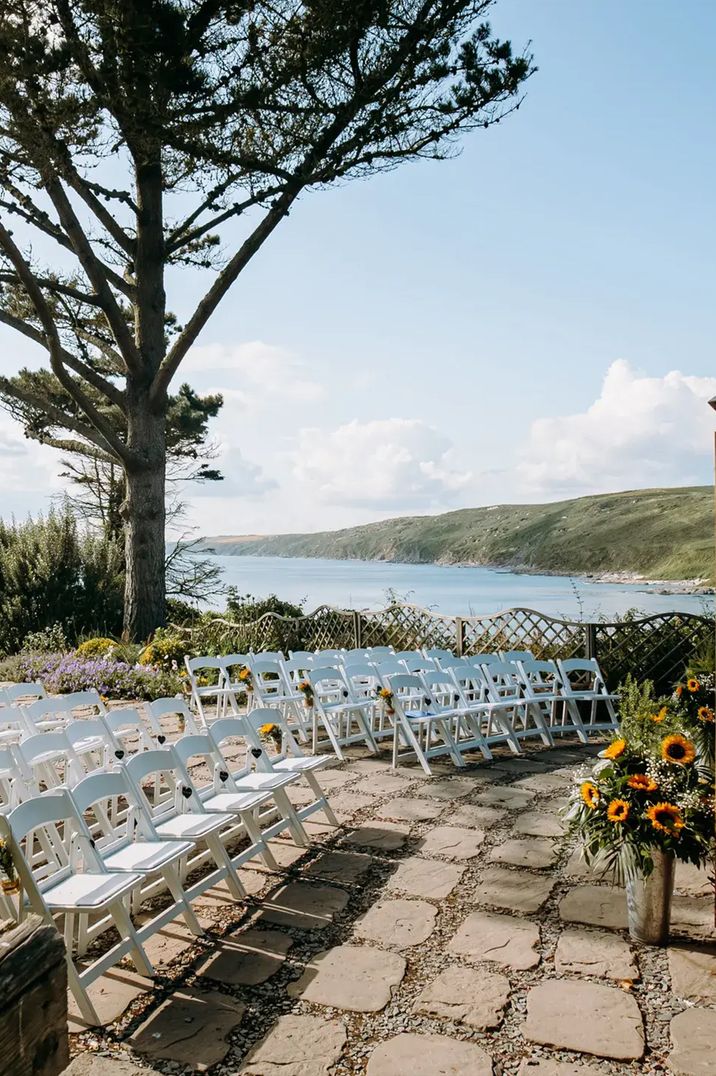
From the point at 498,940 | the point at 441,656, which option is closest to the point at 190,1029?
the point at 498,940

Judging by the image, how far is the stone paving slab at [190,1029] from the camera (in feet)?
9.35

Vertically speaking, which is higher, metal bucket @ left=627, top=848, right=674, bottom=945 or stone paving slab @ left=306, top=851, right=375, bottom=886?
metal bucket @ left=627, top=848, right=674, bottom=945

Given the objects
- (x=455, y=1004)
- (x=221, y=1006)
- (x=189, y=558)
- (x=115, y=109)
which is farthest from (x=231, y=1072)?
(x=189, y=558)

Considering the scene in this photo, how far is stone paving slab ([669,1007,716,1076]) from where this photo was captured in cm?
275

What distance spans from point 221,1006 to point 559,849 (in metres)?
2.19

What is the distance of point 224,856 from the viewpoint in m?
4.04

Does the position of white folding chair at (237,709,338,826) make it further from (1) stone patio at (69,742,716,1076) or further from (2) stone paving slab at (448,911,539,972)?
(2) stone paving slab at (448,911,539,972)

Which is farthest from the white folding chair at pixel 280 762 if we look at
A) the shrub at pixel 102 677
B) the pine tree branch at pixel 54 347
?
the pine tree branch at pixel 54 347

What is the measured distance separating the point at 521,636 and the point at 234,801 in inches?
236

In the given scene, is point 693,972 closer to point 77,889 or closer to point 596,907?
point 596,907

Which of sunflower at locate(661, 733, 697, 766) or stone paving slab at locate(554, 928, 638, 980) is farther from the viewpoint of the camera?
sunflower at locate(661, 733, 697, 766)

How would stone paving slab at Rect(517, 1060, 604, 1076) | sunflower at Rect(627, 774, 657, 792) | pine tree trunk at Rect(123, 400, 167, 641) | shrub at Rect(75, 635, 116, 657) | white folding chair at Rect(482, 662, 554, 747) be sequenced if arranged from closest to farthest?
stone paving slab at Rect(517, 1060, 604, 1076)
sunflower at Rect(627, 774, 657, 792)
white folding chair at Rect(482, 662, 554, 747)
shrub at Rect(75, 635, 116, 657)
pine tree trunk at Rect(123, 400, 167, 641)

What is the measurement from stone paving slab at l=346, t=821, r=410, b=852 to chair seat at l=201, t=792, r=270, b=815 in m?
0.79

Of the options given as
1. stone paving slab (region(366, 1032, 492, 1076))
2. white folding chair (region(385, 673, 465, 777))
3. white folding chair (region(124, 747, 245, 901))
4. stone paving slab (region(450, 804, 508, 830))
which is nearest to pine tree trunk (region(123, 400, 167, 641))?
white folding chair (region(385, 673, 465, 777))
